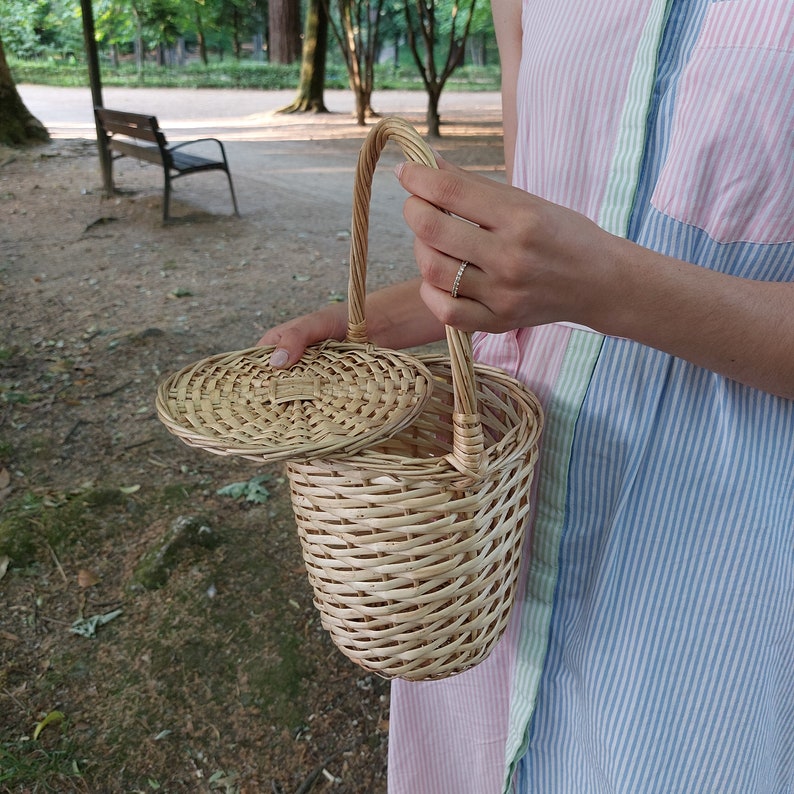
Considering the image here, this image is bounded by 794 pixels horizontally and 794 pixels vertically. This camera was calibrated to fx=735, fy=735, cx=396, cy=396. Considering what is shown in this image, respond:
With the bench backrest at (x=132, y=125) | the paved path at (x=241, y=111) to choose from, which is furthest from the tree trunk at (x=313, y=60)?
the bench backrest at (x=132, y=125)

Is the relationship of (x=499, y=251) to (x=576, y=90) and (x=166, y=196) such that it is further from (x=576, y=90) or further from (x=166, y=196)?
(x=166, y=196)

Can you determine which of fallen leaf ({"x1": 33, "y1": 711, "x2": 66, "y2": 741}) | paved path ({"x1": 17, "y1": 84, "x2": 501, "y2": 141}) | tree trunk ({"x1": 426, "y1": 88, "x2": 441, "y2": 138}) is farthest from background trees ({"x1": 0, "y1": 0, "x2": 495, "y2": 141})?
fallen leaf ({"x1": 33, "y1": 711, "x2": 66, "y2": 741})

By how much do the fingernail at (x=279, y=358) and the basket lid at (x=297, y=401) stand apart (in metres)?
0.02

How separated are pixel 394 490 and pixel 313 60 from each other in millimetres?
16452

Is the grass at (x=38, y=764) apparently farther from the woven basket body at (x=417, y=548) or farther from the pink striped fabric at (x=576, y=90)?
the pink striped fabric at (x=576, y=90)

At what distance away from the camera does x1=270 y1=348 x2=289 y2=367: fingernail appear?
1.15 meters

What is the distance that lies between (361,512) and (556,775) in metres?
0.55

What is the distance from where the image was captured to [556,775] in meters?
1.09

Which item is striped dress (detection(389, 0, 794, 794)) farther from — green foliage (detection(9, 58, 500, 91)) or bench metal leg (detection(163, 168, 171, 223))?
green foliage (detection(9, 58, 500, 91))

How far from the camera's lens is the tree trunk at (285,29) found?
2280cm

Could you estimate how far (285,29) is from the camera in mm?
23547

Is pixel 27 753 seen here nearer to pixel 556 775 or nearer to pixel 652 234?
pixel 556 775

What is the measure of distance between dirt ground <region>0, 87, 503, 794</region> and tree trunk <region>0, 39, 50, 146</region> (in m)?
5.41

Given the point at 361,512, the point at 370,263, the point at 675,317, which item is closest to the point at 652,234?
the point at 675,317
